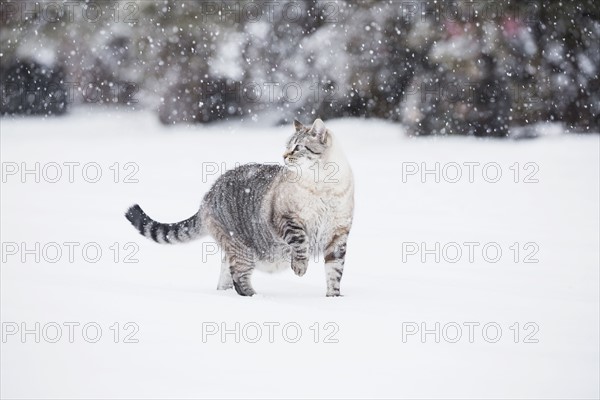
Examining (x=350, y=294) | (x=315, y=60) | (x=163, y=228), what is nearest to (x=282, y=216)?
(x=350, y=294)

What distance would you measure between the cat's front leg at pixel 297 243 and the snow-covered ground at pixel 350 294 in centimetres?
20

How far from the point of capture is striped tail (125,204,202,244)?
4.87 meters

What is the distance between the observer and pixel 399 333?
379 cm

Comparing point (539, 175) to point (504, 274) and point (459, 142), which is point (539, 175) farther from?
point (504, 274)

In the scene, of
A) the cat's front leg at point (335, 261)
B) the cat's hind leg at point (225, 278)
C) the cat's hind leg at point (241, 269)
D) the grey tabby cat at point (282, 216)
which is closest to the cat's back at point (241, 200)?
the grey tabby cat at point (282, 216)

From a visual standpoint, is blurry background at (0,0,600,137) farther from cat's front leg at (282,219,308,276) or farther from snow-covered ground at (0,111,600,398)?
cat's front leg at (282,219,308,276)

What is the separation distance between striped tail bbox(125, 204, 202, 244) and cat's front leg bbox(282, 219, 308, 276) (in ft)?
2.30

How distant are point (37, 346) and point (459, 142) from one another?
25.0 feet

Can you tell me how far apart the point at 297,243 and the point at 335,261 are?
0.91 ft

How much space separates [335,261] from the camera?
4.64 metres

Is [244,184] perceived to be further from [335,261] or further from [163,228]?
[335,261]

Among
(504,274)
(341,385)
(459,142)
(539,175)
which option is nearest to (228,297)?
(341,385)

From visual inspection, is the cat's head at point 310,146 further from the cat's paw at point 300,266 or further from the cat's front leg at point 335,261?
the cat's paw at point 300,266

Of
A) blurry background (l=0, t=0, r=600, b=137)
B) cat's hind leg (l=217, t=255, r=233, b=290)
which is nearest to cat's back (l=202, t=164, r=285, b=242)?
cat's hind leg (l=217, t=255, r=233, b=290)
